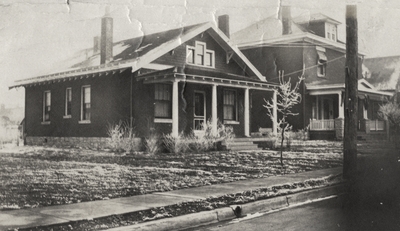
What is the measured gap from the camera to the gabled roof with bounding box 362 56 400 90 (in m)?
9.20

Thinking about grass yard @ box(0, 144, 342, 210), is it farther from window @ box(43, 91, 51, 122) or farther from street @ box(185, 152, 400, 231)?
street @ box(185, 152, 400, 231)

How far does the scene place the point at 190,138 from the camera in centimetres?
1547

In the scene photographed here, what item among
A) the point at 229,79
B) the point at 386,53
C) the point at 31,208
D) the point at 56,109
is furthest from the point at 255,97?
the point at 31,208

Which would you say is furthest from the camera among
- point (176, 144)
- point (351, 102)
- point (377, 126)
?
point (176, 144)

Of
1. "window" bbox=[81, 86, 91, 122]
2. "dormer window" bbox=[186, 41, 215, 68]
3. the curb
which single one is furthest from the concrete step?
the curb

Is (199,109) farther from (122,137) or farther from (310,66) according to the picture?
(310,66)

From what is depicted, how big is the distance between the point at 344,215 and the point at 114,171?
18.3 ft

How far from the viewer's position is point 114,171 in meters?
10.1

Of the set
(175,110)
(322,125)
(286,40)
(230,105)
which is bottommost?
(322,125)

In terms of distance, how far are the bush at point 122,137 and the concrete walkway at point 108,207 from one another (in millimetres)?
5970

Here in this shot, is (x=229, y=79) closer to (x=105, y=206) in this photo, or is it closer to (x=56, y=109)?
(x=56, y=109)

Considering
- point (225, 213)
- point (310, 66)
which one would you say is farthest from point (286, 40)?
point (225, 213)

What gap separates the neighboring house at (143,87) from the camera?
14.5 meters

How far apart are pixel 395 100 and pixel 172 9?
637 centimetres
